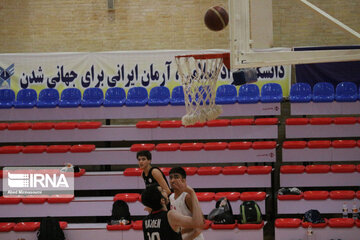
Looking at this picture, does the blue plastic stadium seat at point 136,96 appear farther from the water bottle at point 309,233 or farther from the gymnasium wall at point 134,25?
the water bottle at point 309,233

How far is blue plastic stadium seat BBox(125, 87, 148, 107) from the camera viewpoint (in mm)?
12414

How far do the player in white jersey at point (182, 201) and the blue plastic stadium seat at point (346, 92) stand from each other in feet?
21.0

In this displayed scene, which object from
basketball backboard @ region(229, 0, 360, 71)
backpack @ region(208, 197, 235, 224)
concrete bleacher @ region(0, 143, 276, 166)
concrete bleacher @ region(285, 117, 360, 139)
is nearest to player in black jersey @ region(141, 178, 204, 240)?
basketball backboard @ region(229, 0, 360, 71)

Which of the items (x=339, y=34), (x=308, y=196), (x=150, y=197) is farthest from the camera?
(x=339, y=34)

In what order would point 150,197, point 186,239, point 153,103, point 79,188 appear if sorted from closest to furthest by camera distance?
point 150,197 → point 186,239 → point 79,188 → point 153,103

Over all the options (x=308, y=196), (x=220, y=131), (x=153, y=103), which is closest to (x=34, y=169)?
(x=153, y=103)

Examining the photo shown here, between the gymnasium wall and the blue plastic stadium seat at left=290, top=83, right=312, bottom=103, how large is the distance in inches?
61.7

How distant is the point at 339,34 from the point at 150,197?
9282 millimetres

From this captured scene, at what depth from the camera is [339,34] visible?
1325 cm

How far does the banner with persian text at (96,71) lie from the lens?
13000 millimetres

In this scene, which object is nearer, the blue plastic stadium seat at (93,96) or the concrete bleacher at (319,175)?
the concrete bleacher at (319,175)

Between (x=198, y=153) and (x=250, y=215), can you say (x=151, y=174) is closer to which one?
(x=250, y=215)

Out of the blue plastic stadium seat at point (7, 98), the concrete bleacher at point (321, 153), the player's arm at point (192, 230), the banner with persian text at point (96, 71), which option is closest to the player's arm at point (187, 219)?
the player's arm at point (192, 230)

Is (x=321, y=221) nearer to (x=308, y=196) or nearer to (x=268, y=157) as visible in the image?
(x=308, y=196)
